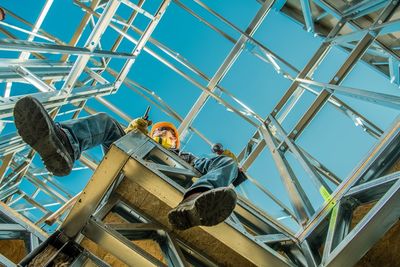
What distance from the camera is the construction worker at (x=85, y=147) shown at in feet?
7.54

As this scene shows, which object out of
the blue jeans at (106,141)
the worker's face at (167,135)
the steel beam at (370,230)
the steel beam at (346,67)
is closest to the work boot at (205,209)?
the blue jeans at (106,141)

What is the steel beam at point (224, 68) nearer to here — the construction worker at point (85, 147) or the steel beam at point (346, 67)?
the steel beam at point (346, 67)

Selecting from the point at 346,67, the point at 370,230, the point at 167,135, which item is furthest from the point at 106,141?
the point at 346,67

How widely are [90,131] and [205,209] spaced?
146 centimetres

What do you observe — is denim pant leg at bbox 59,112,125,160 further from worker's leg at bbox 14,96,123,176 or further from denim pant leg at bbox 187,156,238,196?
denim pant leg at bbox 187,156,238,196

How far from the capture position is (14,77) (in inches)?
169

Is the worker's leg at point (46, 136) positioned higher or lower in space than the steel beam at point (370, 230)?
lower

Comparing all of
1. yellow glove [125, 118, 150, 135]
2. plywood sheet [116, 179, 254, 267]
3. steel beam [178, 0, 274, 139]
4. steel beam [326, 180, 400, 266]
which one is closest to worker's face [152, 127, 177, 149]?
yellow glove [125, 118, 150, 135]

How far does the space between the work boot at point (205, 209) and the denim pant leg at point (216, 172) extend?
0.35 meters

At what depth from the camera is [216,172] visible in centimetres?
313

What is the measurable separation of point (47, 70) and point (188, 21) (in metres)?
4.15

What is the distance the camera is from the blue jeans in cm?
285

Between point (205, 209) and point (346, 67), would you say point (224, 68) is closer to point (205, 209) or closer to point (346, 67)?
point (346, 67)

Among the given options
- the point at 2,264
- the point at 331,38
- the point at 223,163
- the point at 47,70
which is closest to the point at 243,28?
the point at 331,38
